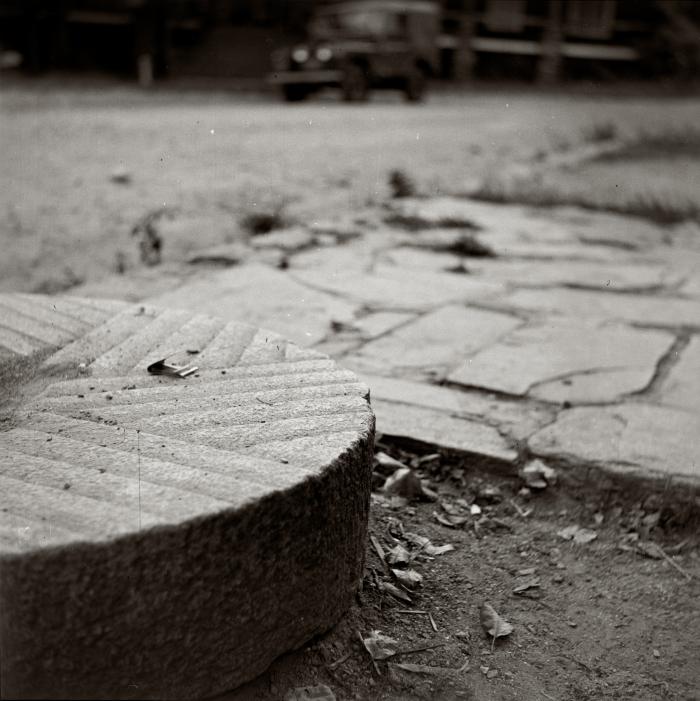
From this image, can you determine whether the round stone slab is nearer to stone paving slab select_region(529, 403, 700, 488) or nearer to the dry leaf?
the dry leaf

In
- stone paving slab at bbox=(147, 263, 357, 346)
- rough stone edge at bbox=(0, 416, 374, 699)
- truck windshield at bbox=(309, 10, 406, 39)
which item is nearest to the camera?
rough stone edge at bbox=(0, 416, 374, 699)

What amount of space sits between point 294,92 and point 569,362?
1100 centimetres

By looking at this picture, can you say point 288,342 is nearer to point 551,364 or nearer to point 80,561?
point 80,561

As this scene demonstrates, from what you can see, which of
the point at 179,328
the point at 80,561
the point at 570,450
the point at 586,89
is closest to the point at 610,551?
the point at 570,450

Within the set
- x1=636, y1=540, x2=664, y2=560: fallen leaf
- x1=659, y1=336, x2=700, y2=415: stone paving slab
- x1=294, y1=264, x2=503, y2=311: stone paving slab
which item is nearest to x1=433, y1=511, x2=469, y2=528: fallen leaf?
x1=636, y1=540, x2=664, y2=560: fallen leaf

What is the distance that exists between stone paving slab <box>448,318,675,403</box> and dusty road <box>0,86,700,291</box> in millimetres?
1538

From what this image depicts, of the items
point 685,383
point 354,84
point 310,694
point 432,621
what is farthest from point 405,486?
point 354,84

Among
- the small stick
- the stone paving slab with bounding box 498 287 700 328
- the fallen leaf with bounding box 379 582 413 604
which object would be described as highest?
the stone paving slab with bounding box 498 287 700 328

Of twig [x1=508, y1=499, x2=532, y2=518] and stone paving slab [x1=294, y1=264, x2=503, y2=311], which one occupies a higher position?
stone paving slab [x1=294, y1=264, x2=503, y2=311]

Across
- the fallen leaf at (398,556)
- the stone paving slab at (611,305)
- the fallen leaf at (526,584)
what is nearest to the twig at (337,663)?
the fallen leaf at (398,556)

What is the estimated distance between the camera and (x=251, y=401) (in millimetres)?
1473

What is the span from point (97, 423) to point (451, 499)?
86 cm

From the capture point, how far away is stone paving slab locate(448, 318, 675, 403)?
2377 millimetres

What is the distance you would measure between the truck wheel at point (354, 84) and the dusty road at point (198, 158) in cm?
30
